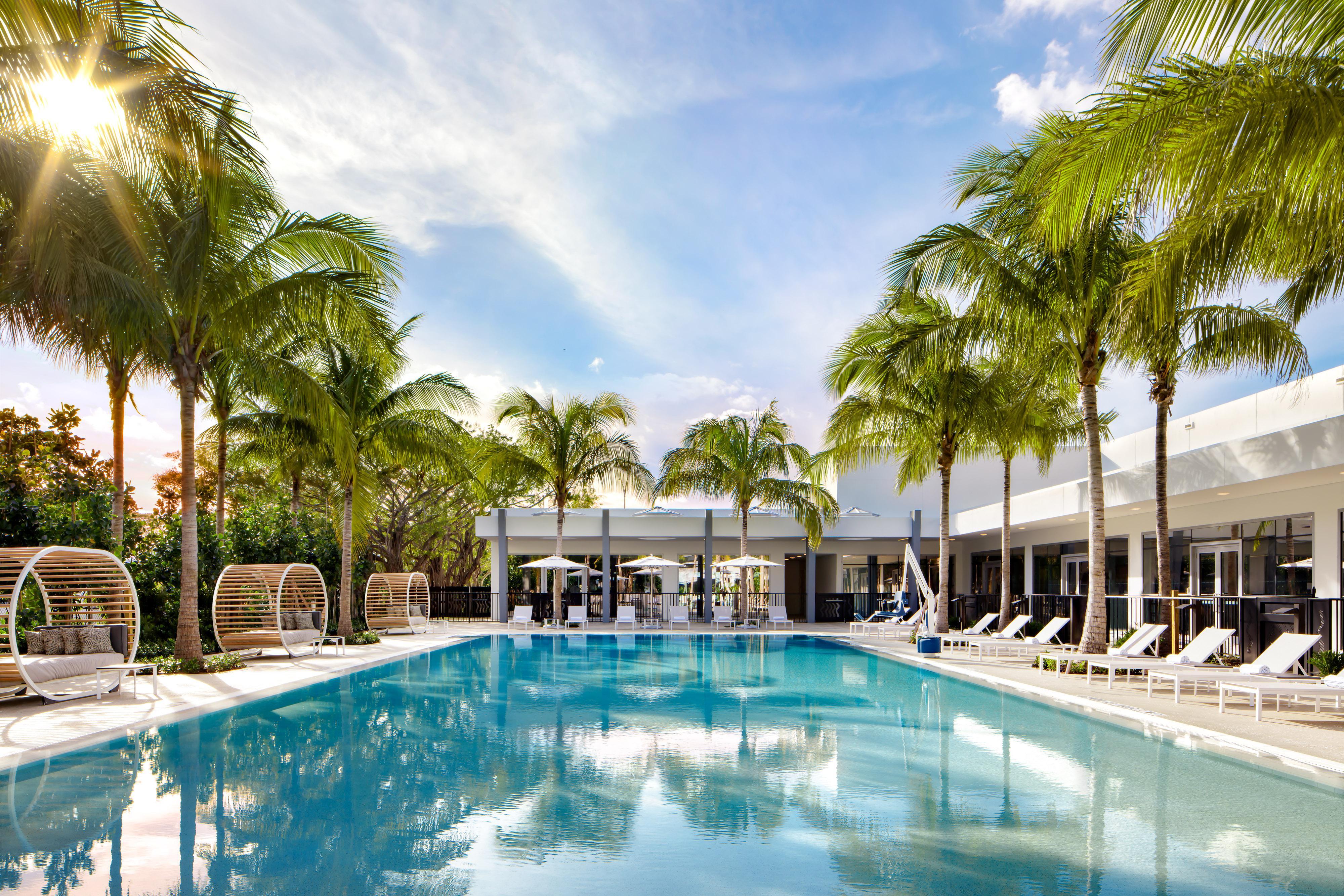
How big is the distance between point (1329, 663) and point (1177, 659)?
1.97 metres

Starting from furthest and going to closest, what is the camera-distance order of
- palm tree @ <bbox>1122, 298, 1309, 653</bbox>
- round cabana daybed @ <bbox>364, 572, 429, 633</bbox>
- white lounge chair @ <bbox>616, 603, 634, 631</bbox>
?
white lounge chair @ <bbox>616, 603, 634, 631</bbox>
round cabana daybed @ <bbox>364, 572, 429, 633</bbox>
palm tree @ <bbox>1122, 298, 1309, 653</bbox>

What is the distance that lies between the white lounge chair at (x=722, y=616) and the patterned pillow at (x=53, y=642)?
18.0 m

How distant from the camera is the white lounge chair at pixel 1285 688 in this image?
9586 mm

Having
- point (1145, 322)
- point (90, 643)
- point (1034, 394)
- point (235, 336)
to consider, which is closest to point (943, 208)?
point (1034, 394)

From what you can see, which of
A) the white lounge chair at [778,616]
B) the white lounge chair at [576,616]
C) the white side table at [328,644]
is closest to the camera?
the white side table at [328,644]

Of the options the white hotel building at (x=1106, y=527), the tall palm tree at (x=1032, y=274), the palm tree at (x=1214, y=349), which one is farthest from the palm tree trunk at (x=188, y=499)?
the white hotel building at (x=1106, y=527)

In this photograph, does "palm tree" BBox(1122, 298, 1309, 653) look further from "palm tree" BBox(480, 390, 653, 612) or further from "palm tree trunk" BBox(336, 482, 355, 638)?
"palm tree trunk" BBox(336, 482, 355, 638)

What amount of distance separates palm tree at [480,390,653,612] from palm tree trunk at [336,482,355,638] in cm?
491

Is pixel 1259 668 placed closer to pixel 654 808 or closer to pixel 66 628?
pixel 654 808

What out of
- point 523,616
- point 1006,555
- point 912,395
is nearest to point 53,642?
point 523,616

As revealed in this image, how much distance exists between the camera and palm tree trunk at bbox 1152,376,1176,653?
13789mm

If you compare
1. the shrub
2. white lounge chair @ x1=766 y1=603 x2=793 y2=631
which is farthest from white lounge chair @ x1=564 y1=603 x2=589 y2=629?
the shrub

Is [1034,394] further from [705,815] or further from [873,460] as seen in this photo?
[705,815]

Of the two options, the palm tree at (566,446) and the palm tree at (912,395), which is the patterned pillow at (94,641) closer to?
the palm tree at (912,395)
